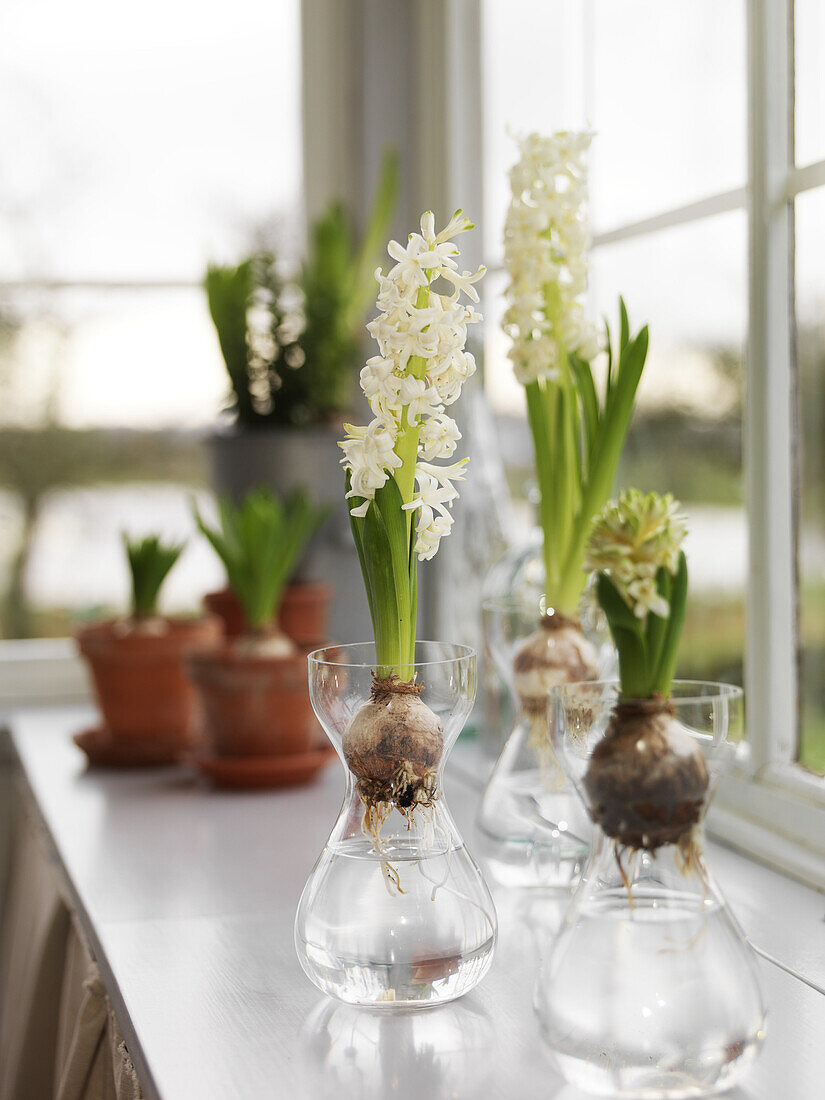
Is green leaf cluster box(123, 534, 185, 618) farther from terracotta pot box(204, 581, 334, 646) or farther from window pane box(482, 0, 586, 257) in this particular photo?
window pane box(482, 0, 586, 257)

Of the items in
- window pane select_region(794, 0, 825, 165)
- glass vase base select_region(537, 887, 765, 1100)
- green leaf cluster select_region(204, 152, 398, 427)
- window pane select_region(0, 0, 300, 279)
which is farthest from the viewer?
window pane select_region(0, 0, 300, 279)

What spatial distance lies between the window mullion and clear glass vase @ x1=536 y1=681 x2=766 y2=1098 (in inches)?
19.6

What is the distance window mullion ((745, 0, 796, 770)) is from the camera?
112cm

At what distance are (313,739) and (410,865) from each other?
724 millimetres

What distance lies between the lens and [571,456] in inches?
41.7

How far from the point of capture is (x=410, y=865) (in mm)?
785

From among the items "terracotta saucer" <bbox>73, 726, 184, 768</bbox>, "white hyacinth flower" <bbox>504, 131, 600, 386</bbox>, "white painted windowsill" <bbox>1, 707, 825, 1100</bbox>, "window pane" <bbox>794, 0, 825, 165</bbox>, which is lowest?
"white painted windowsill" <bbox>1, 707, 825, 1100</bbox>

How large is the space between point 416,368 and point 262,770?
788mm

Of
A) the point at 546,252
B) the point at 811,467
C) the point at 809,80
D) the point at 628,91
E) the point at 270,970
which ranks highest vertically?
the point at 628,91

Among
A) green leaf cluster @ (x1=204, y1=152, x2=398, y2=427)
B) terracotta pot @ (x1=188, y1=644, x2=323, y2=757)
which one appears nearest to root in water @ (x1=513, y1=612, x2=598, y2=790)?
terracotta pot @ (x1=188, y1=644, x2=323, y2=757)

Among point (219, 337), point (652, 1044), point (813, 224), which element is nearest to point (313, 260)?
point (219, 337)

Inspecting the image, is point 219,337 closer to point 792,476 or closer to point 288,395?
point 288,395

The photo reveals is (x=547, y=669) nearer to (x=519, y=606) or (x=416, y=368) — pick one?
(x=519, y=606)

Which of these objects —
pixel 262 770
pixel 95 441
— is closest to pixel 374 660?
pixel 262 770
